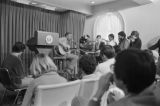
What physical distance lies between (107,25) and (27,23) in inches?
122

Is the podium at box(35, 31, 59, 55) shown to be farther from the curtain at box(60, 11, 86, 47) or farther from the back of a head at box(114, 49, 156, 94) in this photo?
the curtain at box(60, 11, 86, 47)

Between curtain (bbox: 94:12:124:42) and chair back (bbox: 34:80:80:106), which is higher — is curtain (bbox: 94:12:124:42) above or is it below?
above

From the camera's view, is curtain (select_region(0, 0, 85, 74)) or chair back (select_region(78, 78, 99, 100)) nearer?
chair back (select_region(78, 78, 99, 100))

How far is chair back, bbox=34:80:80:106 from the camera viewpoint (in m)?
1.50

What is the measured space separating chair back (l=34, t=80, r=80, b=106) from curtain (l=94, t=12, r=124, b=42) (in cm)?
613

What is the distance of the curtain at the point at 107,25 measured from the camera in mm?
7655

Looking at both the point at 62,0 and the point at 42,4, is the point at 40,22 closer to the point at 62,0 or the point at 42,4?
the point at 42,4

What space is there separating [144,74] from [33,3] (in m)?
6.32

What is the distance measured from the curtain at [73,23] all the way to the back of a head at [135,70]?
686 cm

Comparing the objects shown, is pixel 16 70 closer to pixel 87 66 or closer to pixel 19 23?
pixel 87 66

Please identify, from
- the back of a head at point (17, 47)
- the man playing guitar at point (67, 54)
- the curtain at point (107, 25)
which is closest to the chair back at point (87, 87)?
the back of a head at point (17, 47)

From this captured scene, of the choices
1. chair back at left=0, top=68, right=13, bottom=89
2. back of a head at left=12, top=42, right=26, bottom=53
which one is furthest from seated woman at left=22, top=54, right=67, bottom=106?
back of a head at left=12, top=42, right=26, bottom=53

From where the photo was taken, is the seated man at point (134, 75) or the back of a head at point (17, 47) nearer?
the seated man at point (134, 75)

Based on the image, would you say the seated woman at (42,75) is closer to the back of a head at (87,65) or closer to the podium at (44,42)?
the podium at (44,42)
